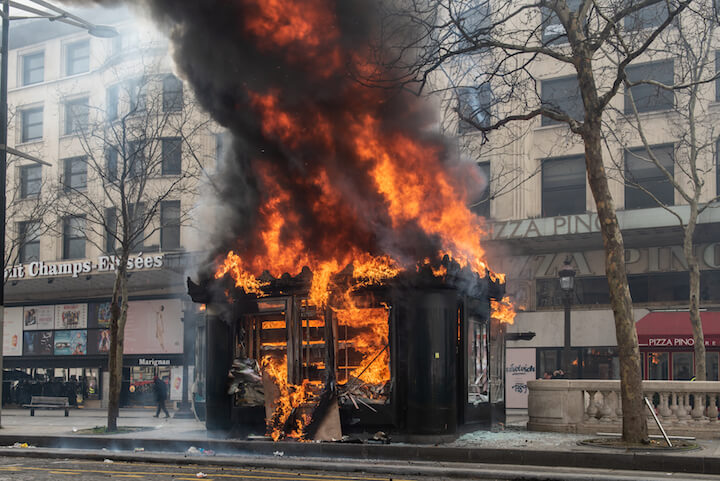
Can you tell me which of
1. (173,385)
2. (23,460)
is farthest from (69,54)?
(23,460)

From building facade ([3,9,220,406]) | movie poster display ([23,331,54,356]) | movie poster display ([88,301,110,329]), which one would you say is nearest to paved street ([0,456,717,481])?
building facade ([3,9,220,406])

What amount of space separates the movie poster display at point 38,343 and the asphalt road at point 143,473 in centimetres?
2566

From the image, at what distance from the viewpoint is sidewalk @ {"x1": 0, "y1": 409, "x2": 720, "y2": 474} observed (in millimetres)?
11711

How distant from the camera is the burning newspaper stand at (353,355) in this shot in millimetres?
14742

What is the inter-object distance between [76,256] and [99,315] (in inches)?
115

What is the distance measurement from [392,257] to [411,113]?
3.42 m

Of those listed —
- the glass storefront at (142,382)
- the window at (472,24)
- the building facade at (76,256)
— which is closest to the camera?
the window at (472,24)

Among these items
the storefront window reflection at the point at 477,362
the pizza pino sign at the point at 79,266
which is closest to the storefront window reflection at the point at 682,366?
the storefront window reflection at the point at 477,362

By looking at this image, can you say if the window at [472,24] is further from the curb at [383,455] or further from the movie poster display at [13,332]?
the movie poster display at [13,332]

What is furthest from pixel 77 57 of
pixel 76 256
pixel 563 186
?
pixel 563 186

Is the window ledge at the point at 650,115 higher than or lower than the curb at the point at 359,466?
higher

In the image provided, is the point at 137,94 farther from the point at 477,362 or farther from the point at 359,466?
the point at 359,466

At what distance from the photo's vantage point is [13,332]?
3831 centimetres

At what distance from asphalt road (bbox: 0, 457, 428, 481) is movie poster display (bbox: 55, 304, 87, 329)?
24258 mm
